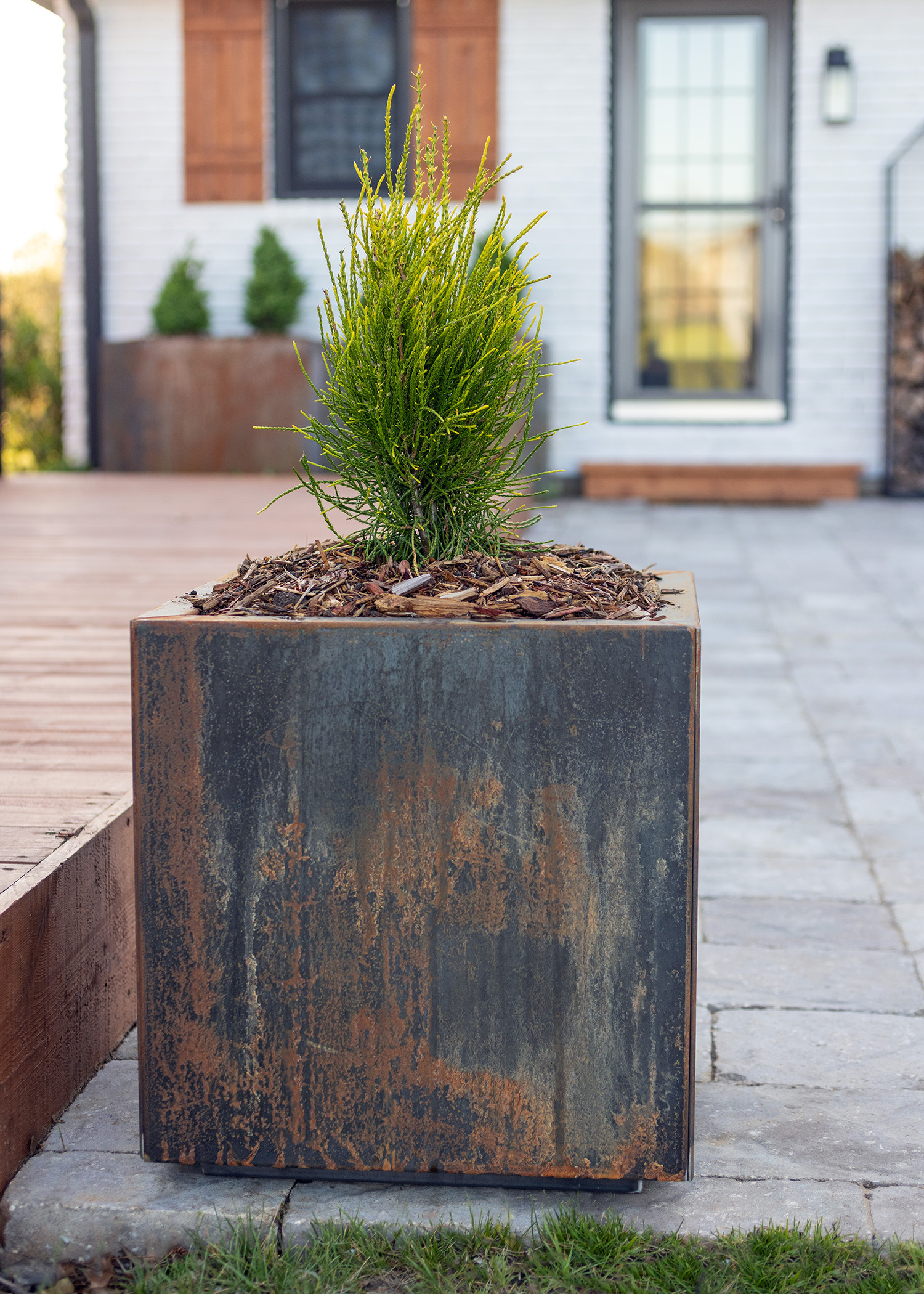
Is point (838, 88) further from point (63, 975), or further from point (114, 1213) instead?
point (114, 1213)

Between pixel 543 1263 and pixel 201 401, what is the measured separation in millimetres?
7067

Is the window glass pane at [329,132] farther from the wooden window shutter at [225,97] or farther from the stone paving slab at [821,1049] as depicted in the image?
the stone paving slab at [821,1049]

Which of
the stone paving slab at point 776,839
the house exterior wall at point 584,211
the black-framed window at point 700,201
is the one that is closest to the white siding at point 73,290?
the house exterior wall at point 584,211

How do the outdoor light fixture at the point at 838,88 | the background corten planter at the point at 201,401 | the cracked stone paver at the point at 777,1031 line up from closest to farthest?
1. the cracked stone paver at the point at 777,1031
2. the background corten planter at the point at 201,401
3. the outdoor light fixture at the point at 838,88

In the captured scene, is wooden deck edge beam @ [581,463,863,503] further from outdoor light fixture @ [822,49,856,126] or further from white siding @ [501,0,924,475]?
outdoor light fixture @ [822,49,856,126]

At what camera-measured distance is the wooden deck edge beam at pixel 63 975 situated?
1.50 m

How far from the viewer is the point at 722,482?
903 centimetres

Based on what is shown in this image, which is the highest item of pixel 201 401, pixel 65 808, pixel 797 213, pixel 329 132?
pixel 329 132

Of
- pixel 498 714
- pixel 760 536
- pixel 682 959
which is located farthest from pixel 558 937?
pixel 760 536

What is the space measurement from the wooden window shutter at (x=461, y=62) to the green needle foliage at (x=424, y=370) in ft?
25.1

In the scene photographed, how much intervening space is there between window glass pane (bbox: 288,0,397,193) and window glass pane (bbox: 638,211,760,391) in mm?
2029

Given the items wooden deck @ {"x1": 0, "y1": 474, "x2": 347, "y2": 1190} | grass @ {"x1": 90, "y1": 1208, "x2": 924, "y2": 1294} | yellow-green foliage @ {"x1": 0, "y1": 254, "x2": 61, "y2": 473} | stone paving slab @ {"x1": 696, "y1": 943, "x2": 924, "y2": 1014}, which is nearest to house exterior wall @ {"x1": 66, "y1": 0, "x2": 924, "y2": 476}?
yellow-green foliage @ {"x1": 0, "y1": 254, "x2": 61, "y2": 473}

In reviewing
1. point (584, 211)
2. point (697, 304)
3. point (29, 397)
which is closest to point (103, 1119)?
point (584, 211)

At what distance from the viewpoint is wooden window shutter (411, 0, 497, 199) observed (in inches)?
346
